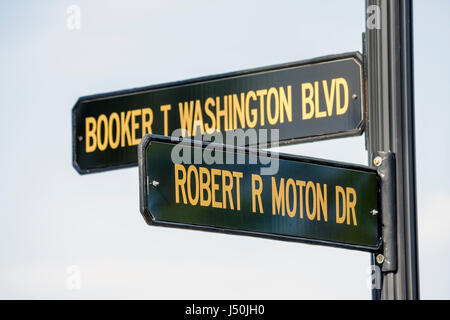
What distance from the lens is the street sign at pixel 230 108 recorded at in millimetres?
4258

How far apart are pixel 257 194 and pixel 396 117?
679mm

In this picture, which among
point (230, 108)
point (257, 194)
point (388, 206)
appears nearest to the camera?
point (257, 194)

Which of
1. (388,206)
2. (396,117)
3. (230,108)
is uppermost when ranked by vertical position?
(230,108)

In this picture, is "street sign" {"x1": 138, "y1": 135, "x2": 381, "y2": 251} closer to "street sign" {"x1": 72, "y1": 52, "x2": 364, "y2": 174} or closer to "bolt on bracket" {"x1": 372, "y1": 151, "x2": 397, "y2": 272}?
"bolt on bracket" {"x1": 372, "y1": 151, "x2": 397, "y2": 272}

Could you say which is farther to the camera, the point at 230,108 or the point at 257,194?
the point at 230,108

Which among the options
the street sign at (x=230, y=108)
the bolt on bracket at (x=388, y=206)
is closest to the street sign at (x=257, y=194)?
the bolt on bracket at (x=388, y=206)

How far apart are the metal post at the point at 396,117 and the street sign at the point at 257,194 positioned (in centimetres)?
13

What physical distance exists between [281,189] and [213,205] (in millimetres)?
341

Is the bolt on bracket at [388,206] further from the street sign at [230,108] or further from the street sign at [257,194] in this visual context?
the street sign at [230,108]

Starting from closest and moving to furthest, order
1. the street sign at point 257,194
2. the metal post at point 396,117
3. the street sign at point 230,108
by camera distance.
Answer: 1. the street sign at point 257,194
2. the metal post at point 396,117
3. the street sign at point 230,108

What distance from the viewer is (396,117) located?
3.85 m

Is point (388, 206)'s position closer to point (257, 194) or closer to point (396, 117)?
point (396, 117)

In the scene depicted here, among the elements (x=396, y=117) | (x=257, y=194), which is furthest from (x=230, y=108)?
(x=396, y=117)
